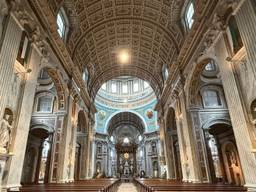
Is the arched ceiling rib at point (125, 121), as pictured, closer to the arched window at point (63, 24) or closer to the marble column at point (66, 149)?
the marble column at point (66, 149)

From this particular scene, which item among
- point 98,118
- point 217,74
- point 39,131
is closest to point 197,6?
point 217,74

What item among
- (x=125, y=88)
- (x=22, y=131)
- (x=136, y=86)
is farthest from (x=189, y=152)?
(x=125, y=88)

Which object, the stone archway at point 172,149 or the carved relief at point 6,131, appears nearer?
the carved relief at point 6,131

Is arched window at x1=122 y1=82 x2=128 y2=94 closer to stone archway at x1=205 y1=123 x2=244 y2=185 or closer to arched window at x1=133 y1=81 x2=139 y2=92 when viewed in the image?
arched window at x1=133 y1=81 x2=139 y2=92

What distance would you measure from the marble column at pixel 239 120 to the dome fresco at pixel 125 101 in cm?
2588

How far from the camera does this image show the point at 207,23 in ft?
28.5

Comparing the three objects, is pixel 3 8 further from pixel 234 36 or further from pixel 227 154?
pixel 227 154

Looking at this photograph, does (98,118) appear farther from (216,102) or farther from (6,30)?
(6,30)

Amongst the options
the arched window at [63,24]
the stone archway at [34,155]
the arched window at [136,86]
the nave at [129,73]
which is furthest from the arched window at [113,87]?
the arched window at [63,24]

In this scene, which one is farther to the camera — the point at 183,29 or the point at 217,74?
the point at 217,74

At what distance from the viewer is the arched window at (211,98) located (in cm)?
1296

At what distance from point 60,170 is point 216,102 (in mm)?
10930

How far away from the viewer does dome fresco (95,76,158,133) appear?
34.5 m

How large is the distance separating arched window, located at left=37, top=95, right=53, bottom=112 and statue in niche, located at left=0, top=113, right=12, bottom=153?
7996 mm
